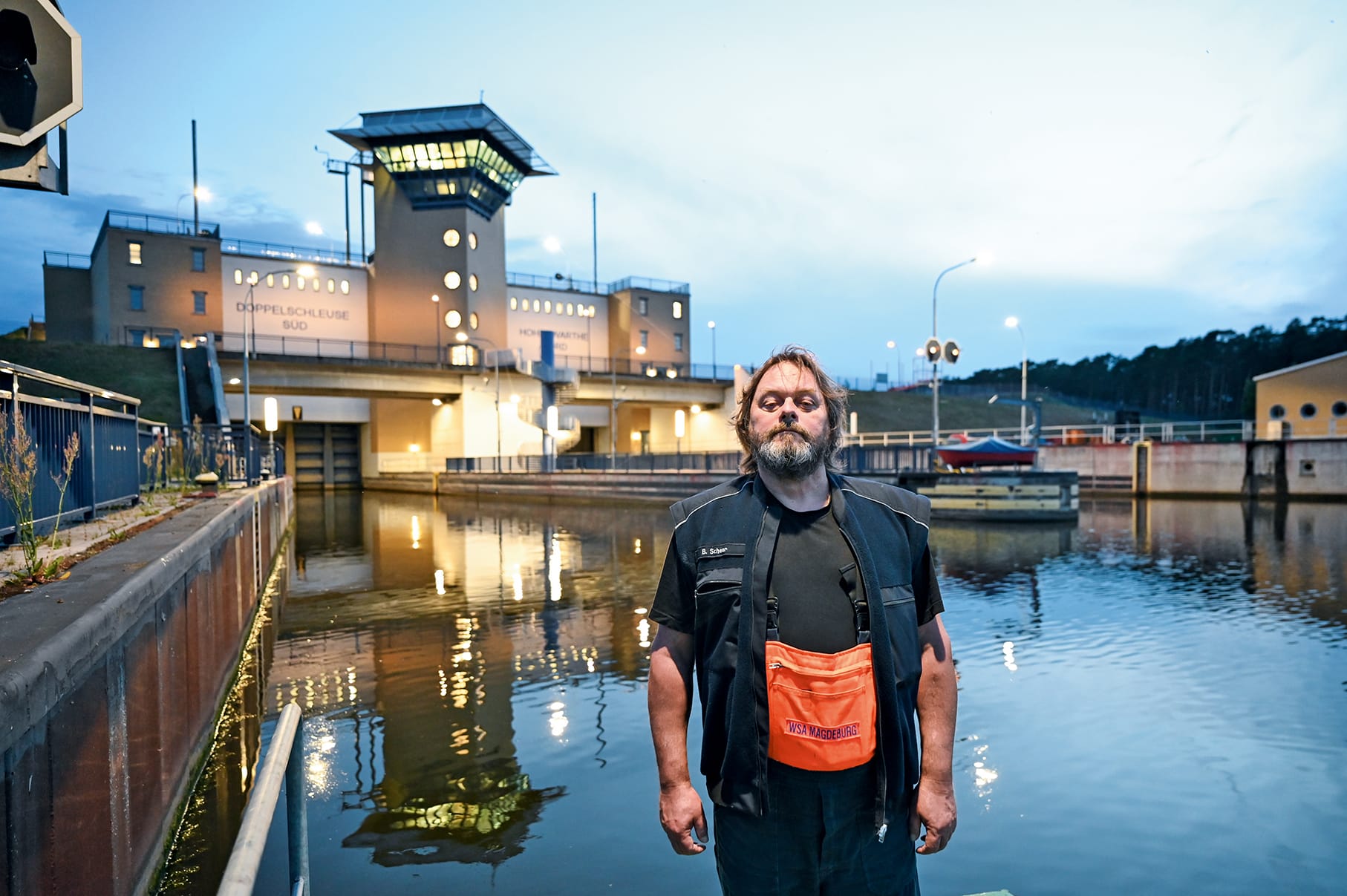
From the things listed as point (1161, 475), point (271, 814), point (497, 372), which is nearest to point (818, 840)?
point (271, 814)

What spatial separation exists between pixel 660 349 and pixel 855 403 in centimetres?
1753

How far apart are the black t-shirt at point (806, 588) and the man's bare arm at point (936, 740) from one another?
0.38ft

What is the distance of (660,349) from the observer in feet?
252

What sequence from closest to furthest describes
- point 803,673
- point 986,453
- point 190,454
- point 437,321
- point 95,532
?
point 803,673, point 95,532, point 190,454, point 986,453, point 437,321

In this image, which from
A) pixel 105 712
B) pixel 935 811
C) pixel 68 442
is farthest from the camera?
pixel 68 442

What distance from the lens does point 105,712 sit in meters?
3.76

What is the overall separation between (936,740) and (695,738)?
170 inches

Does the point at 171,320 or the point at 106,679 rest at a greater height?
the point at 171,320

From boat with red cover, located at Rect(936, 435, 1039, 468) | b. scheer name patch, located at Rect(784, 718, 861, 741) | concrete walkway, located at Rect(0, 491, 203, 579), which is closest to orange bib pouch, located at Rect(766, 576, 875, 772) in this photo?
b. scheer name patch, located at Rect(784, 718, 861, 741)

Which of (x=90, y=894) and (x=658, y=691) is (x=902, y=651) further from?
(x=90, y=894)

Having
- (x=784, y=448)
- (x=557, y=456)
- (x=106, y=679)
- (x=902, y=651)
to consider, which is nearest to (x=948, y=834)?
(x=902, y=651)

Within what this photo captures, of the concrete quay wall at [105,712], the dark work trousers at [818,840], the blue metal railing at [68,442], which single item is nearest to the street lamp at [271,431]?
the blue metal railing at [68,442]

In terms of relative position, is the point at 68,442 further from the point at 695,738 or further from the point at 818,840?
the point at 818,840

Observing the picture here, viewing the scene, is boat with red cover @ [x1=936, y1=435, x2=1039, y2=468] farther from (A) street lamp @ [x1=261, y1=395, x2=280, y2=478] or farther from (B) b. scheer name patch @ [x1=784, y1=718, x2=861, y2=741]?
(B) b. scheer name patch @ [x1=784, y1=718, x2=861, y2=741]
